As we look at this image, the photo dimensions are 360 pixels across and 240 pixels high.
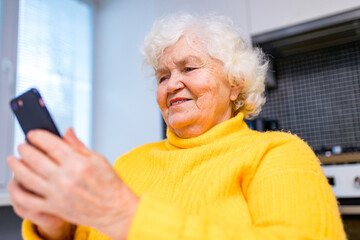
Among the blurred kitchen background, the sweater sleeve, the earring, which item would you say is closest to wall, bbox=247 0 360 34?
the blurred kitchen background

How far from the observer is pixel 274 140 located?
0.74 meters

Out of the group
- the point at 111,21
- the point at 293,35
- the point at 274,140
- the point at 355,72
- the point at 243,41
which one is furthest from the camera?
the point at 111,21

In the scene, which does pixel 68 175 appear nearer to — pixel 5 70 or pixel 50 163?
pixel 50 163

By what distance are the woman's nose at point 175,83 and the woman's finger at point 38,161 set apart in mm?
588

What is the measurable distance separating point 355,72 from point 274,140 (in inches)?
56.6

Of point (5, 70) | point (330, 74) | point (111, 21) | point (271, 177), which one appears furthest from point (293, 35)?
point (5, 70)

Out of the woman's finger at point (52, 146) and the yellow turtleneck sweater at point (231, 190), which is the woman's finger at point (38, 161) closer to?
the woman's finger at point (52, 146)

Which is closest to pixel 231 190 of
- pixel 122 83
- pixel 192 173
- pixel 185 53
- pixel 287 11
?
pixel 192 173

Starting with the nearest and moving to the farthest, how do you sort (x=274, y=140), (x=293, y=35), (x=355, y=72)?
(x=274, y=140), (x=293, y=35), (x=355, y=72)

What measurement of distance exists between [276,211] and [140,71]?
5.70ft

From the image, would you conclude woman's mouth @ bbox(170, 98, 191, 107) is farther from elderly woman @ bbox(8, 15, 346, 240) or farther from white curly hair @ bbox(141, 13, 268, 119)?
white curly hair @ bbox(141, 13, 268, 119)

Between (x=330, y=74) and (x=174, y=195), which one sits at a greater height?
(x=330, y=74)

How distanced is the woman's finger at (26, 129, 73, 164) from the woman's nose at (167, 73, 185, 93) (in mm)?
574

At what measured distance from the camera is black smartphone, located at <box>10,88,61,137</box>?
500mm
